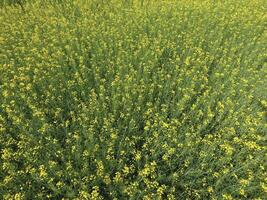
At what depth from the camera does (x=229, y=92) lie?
189 inches

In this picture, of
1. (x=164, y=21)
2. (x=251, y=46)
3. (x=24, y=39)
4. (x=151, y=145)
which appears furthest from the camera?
(x=164, y=21)

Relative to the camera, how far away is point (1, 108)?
4258mm

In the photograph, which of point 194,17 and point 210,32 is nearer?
point 210,32

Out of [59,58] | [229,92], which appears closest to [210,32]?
[229,92]

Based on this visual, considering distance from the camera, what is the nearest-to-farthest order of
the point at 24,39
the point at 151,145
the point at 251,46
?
the point at 151,145 < the point at 24,39 < the point at 251,46

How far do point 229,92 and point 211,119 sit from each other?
716mm

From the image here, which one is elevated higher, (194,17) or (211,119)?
(194,17)

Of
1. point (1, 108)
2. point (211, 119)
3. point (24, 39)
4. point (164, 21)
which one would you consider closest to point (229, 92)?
point (211, 119)

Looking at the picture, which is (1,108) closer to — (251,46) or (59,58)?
(59,58)

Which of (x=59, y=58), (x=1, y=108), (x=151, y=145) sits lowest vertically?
(x=151, y=145)

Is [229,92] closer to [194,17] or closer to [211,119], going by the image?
[211,119]

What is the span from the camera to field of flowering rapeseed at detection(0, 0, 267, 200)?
362 centimetres

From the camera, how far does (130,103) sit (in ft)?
14.3

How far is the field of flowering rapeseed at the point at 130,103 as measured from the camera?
3.62 meters
